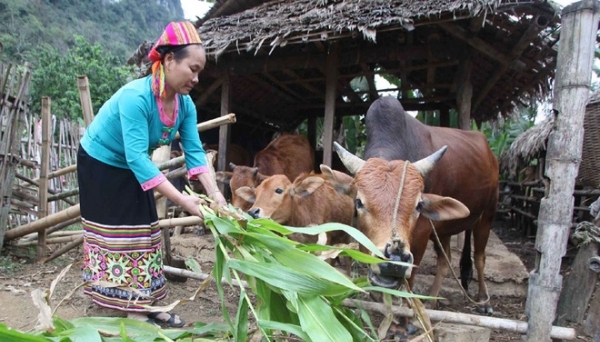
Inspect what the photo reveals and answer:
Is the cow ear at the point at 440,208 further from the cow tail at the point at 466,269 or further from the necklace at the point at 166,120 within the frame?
the cow tail at the point at 466,269

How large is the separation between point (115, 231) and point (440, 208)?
218 centimetres

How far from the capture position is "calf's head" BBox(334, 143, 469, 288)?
2314 mm

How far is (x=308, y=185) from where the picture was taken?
4.11m

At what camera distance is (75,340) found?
5.66 feet

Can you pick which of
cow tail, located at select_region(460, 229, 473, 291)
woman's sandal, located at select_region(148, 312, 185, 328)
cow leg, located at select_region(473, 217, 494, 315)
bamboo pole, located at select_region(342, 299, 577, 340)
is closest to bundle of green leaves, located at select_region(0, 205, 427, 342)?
bamboo pole, located at select_region(342, 299, 577, 340)

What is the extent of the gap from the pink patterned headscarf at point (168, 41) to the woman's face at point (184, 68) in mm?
36

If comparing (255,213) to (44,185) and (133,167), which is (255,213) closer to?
(133,167)

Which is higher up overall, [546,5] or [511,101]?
[546,5]

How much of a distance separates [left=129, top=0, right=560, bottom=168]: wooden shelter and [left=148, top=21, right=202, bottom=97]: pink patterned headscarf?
262 centimetres

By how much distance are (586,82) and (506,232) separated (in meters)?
9.06

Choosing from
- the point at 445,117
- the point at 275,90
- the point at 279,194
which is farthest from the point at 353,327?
the point at 445,117

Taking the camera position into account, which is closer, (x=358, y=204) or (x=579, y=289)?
(x=358, y=204)

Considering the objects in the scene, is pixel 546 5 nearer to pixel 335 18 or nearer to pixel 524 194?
pixel 335 18

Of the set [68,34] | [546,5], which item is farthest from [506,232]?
[68,34]
